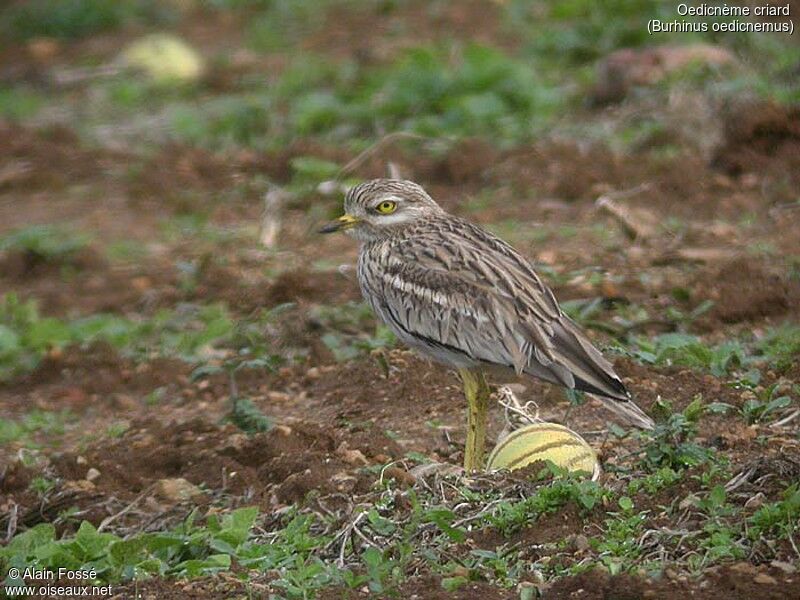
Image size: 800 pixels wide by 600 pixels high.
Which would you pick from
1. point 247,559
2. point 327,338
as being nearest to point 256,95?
point 327,338

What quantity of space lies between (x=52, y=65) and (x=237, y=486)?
9651 millimetres

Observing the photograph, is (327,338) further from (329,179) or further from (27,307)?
(329,179)

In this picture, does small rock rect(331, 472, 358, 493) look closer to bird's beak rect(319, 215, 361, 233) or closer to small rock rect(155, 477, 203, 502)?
Result: small rock rect(155, 477, 203, 502)

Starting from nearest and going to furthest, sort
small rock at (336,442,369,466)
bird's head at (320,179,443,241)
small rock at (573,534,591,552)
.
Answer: small rock at (573,534,591,552)
small rock at (336,442,369,466)
bird's head at (320,179,443,241)

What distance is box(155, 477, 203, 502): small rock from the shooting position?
652cm

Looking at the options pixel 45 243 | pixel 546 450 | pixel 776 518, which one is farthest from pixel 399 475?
pixel 45 243

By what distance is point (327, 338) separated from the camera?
793 cm

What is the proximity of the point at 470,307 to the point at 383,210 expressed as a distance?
2.96 ft

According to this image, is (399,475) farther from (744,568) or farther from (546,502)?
(744,568)

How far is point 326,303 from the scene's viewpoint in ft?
28.1

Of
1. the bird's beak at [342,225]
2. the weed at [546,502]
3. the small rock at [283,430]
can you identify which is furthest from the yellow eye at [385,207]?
the weed at [546,502]

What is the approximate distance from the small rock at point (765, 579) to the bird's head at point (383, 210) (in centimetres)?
268

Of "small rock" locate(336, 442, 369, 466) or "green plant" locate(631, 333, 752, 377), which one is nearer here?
"small rock" locate(336, 442, 369, 466)

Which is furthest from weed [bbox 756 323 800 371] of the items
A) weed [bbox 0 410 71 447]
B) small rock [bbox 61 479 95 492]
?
weed [bbox 0 410 71 447]
